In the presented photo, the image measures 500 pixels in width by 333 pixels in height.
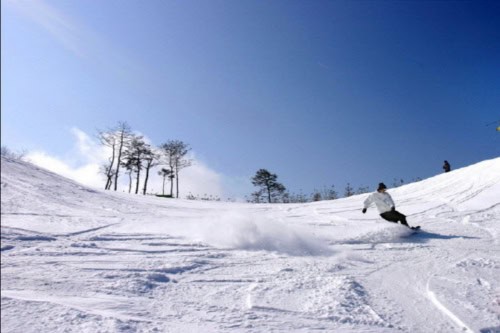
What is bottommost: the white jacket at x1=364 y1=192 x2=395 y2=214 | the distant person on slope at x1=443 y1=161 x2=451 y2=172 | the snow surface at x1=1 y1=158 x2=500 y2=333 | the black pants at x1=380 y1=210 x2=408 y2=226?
the snow surface at x1=1 y1=158 x2=500 y2=333

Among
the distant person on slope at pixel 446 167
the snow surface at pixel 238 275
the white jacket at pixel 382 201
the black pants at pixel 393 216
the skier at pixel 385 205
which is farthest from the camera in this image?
the distant person on slope at pixel 446 167

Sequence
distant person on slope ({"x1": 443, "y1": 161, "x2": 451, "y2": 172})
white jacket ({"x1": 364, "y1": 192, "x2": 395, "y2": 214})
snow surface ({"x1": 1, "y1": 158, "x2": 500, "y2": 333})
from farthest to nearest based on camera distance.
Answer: distant person on slope ({"x1": 443, "y1": 161, "x2": 451, "y2": 172}) → white jacket ({"x1": 364, "y1": 192, "x2": 395, "y2": 214}) → snow surface ({"x1": 1, "y1": 158, "x2": 500, "y2": 333})

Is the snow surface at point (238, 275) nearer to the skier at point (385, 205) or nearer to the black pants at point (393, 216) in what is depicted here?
the black pants at point (393, 216)

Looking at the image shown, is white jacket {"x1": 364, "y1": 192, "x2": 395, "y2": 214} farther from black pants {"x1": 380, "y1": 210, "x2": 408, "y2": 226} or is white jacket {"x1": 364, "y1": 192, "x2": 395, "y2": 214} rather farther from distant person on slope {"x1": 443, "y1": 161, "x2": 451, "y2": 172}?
distant person on slope {"x1": 443, "y1": 161, "x2": 451, "y2": 172}

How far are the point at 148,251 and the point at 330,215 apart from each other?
27.5ft

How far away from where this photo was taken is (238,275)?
18.8 feet

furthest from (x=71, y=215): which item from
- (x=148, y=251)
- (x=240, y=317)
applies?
(x=240, y=317)

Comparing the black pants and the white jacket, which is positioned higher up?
the white jacket

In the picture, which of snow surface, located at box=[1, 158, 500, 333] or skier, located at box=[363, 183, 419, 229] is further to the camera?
skier, located at box=[363, 183, 419, 229]

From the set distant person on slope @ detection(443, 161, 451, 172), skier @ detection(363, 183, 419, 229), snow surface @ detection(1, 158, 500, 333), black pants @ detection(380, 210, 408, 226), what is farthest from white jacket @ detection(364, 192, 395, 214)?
distant person on slope @ detection(443, 161, 451, 172)

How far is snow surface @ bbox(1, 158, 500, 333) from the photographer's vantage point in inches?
158

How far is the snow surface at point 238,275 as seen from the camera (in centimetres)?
401

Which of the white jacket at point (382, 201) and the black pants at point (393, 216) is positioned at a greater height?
the white jacket at point (382, 201)

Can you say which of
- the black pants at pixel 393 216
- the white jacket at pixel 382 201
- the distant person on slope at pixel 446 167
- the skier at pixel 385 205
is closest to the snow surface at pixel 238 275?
the black pants at pixel 393 216
